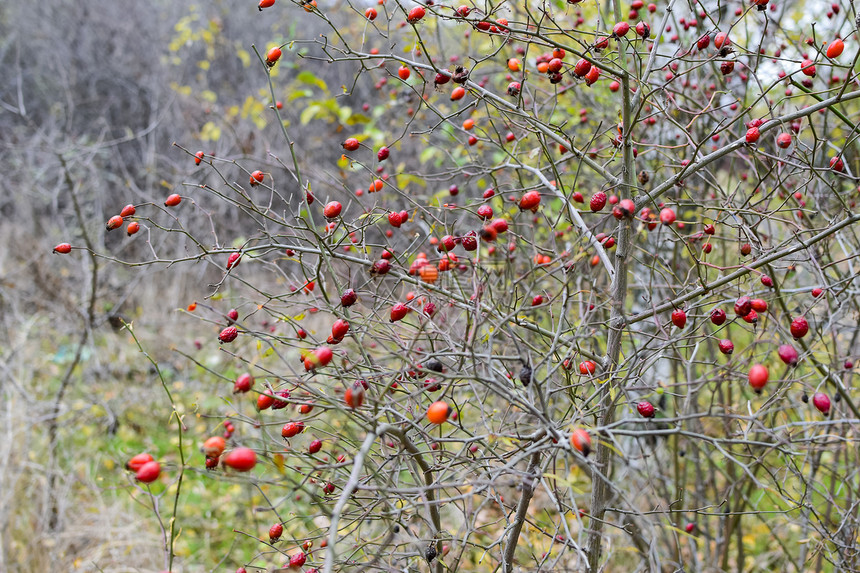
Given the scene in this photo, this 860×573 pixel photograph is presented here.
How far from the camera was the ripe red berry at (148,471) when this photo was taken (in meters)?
0.98

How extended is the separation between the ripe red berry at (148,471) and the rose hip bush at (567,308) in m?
0.09

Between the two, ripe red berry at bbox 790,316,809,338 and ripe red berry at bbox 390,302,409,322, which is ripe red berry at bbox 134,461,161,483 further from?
ripe red berry at bbox 790,316,809,338

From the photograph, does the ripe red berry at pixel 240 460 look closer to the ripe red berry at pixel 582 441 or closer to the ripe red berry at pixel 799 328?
the ripe red berry at pixel 582 441

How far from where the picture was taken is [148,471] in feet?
3.24

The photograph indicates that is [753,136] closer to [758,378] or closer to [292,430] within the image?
[758,378]

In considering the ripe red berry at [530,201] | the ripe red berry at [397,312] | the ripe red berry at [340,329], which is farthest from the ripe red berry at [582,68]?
the ripe red berry at [340,329]

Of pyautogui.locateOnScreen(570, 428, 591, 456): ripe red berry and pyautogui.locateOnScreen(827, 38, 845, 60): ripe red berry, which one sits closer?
pyautogui.locateOnScreen(570, 428, 591, 456): ripe red berry

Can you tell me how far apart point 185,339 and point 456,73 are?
5396mm

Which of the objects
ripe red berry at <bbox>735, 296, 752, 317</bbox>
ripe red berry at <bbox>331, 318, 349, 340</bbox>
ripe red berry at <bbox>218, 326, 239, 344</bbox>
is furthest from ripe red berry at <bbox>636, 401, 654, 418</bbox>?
ripe red berry at <bbox>218, 326, 239, 344</bbox>

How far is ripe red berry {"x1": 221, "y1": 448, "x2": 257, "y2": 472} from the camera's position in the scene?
86 centimetres

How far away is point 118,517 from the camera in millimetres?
3389

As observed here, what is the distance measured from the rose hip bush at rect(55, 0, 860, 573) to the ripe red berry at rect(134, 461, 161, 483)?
9 cm

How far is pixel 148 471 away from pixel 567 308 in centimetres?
111

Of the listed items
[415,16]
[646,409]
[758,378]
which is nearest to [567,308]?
[646,409]
